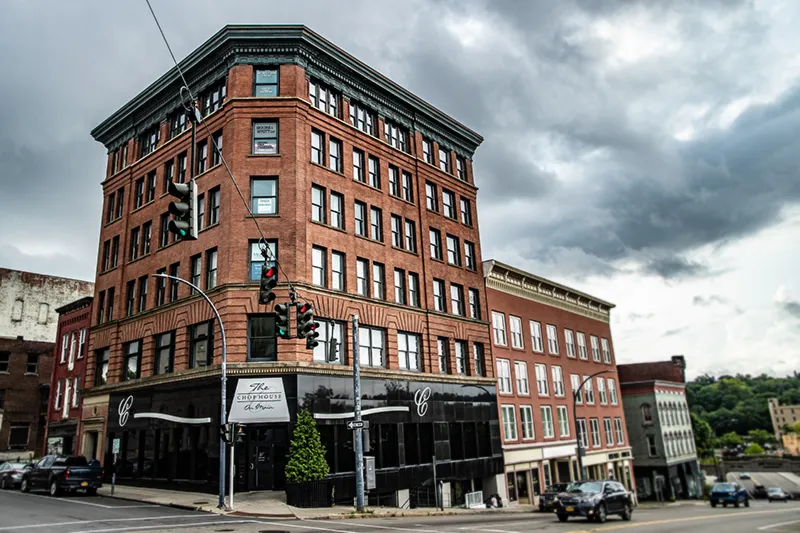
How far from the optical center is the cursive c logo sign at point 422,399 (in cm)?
3359

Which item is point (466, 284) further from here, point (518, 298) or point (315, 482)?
point (315, 482)

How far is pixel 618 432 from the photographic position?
187 feet

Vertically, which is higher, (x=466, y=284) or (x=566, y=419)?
(x=466, y=284)

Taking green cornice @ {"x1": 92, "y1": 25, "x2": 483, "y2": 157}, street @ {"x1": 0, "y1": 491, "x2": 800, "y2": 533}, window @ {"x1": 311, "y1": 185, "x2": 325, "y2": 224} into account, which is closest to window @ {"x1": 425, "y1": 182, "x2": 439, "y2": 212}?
green cornice @ {"x1": 92, "y1": 25, "x2": 483, "y2": 157}

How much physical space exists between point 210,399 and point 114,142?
22.7 m

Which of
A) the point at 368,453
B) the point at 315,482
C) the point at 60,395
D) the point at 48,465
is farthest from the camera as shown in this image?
the point at 60,395

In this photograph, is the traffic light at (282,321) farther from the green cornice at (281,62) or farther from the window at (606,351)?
the window at (606,351)

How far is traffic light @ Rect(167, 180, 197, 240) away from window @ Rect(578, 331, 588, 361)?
49070mm

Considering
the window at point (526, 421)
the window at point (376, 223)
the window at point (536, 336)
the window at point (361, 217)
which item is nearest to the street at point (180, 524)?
the window at point (361, 217)

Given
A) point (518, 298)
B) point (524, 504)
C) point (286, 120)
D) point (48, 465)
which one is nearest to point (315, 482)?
point (48, 465)

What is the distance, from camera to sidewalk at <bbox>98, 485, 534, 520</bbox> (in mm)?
21648

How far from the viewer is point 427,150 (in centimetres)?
4150

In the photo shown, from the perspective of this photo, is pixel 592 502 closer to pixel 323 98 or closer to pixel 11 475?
pixel 323 98

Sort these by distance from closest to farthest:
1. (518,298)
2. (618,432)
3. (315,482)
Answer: (315,482) → (518,298) → (618,432)
